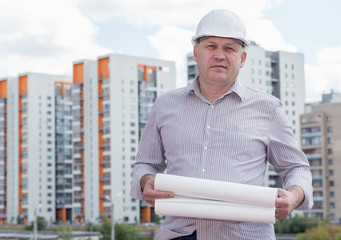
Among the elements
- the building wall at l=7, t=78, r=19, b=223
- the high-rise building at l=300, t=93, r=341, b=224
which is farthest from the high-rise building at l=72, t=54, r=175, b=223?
the high-rise building at l=300, t=93, r=341, b=224

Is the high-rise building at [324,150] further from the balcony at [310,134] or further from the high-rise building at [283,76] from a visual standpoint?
the high-rise building at [283,76]

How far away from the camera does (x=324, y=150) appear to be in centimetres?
5009

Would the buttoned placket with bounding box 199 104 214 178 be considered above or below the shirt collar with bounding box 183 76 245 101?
below

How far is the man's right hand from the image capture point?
156cm

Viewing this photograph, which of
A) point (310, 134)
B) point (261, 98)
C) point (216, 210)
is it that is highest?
point (310, 134)

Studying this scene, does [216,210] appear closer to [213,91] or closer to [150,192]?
[150,192]

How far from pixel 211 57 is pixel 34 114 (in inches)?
2298

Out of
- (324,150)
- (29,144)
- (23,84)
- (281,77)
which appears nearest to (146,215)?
(29,144)

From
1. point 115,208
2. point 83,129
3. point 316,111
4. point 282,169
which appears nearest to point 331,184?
point 316,111

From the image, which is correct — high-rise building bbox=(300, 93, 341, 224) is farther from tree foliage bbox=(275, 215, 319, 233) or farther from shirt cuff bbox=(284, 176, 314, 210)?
shirt cuff bbox=(284, 176, 314, 210)

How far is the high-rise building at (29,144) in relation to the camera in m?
57.8

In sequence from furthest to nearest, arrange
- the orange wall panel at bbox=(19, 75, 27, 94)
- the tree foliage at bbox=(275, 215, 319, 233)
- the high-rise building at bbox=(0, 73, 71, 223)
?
the orange wall panel at bbox=(19, 75, 27, 94), the high-rise building at bbox=(0, 73, 71, 223), the tree foliage at bbox=(275, 215, 319, 233)

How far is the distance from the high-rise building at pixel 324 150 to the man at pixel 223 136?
157ft

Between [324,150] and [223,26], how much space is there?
49464 millimetres
